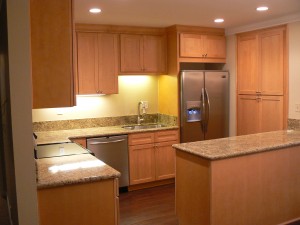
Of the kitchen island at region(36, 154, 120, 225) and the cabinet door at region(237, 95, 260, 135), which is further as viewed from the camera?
the cabinet door at region(237, 95, 260, 135)

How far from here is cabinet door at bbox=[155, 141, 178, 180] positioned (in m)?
4.96

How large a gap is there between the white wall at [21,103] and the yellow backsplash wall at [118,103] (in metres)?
2.77

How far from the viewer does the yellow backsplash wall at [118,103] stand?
4.87 m

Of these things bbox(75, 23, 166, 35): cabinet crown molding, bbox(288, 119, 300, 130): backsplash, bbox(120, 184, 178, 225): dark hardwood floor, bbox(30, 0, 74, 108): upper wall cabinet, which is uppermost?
bbox(75, 23, 166, 35): cabinet crown molding

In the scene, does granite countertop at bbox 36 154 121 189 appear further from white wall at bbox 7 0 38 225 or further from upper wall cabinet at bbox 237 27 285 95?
upper wall cabinet at bbox 237 27 285 95

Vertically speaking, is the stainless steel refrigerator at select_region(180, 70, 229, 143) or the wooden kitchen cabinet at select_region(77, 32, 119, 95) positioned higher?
the wooden kitchen cabinet at select_region(77, 32, 119, 95)

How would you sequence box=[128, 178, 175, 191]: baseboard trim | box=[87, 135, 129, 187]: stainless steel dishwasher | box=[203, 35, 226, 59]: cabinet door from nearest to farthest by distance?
box=[87, 135, 129, 187]: stainless steel dishwasher < box=[128, 178, 175, 191]: baseboard trim < box=[203, 35, 226, 59]: cabinet door

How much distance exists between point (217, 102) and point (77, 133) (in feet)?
7.35

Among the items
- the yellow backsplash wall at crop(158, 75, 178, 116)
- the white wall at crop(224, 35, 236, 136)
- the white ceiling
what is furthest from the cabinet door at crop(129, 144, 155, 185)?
the white ceiling

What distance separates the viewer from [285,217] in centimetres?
338

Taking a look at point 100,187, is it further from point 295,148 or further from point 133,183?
point 133,183

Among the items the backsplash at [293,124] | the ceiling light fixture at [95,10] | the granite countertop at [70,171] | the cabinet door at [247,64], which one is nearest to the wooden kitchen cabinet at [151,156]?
the cabinet door at [247,64]

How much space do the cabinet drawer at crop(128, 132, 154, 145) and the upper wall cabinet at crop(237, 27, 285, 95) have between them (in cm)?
162

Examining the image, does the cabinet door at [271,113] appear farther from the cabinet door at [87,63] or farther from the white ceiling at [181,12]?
the cabinet door at [87,63]
